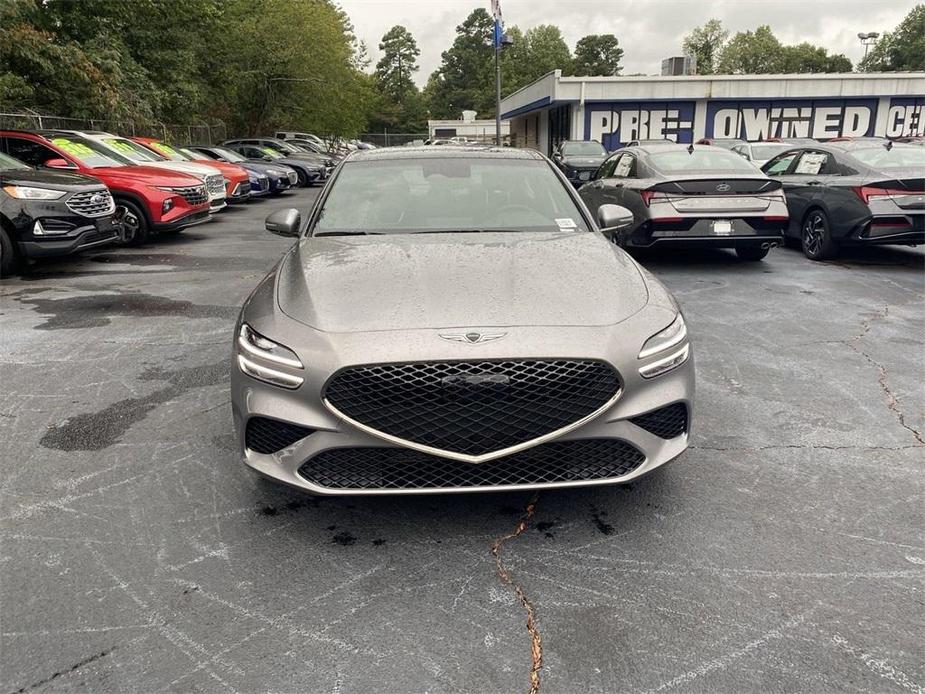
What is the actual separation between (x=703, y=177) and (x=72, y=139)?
981 centimetres

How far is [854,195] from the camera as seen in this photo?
331 inches

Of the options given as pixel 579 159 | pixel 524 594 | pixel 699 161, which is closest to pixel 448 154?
pixel 524 594

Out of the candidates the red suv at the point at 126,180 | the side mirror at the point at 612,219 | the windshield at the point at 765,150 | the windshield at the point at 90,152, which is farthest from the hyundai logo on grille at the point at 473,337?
the windshield at the point at 765,150

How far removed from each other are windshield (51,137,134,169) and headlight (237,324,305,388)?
32.2 feet

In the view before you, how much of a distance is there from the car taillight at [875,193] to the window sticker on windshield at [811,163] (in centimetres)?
115

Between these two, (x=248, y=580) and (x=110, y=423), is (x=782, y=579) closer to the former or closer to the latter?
(x=248, y=580)

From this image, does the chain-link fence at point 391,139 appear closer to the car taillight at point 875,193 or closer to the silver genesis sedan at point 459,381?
the car taillight at point 875,193

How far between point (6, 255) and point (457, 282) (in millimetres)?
7140

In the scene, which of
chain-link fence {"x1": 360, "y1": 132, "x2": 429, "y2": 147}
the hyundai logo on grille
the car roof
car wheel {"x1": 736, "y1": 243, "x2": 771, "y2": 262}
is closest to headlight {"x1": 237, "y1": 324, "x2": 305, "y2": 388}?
the hyundai logo on grille

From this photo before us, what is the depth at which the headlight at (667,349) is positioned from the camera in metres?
2.83

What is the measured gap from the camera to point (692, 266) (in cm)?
905

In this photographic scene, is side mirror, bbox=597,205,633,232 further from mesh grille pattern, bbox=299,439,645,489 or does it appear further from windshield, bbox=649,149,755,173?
windshield, bbox=649,149,755,173

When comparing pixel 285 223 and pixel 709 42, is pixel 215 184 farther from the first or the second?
pixel 709 42

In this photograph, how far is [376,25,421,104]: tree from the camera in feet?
367
